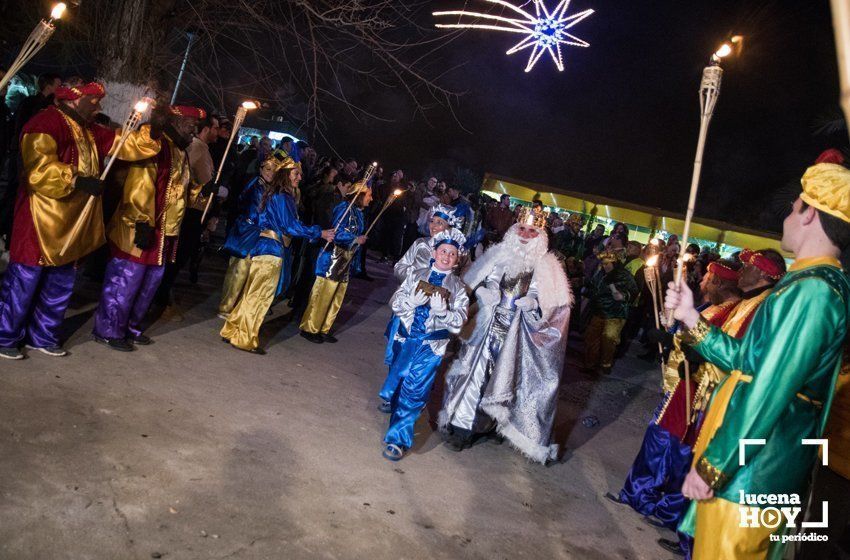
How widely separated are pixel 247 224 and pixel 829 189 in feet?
19.0

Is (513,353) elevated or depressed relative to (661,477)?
elevated

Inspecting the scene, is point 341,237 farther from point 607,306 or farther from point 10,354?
point 607,306

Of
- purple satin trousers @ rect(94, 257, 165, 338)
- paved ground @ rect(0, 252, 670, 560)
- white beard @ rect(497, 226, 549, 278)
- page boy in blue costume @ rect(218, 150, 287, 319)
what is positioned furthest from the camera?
page boy in blue costume @ rect(218, 150, 287, 319)

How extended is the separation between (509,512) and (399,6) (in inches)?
219

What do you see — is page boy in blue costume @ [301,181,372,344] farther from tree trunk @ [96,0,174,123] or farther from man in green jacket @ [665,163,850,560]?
man in green jacket @ [665,163,850,560]

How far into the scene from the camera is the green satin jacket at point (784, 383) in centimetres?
234

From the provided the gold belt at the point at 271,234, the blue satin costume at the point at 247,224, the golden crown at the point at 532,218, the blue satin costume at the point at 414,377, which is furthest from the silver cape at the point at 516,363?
the blue satin costume at the point at 247,224

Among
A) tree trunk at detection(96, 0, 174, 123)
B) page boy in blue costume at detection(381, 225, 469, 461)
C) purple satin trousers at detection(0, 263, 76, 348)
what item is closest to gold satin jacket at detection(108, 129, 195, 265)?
purple satin trousers at detection(0, 263, 76, 348)

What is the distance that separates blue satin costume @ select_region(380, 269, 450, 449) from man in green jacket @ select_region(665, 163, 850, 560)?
2.56 m

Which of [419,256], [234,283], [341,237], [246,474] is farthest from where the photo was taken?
[341,237]

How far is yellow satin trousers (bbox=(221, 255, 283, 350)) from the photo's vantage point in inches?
257

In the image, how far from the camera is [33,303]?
4.85 m

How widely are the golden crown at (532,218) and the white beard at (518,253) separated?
242mm

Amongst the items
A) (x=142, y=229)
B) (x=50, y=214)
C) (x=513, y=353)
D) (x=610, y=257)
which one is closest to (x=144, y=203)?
(x=142, y=229)
